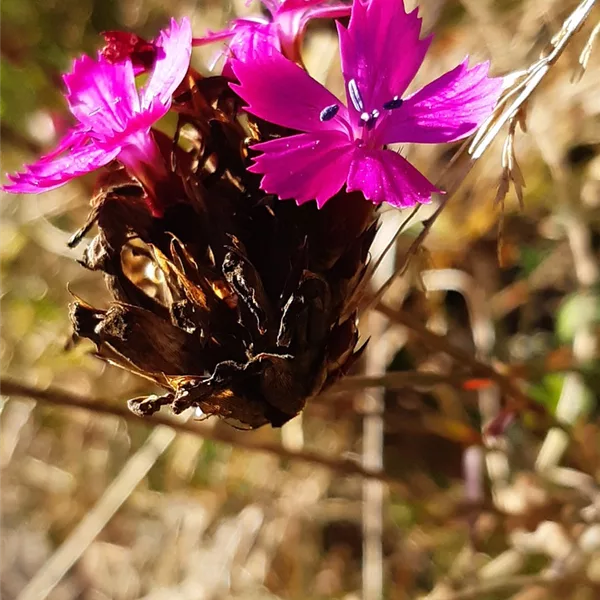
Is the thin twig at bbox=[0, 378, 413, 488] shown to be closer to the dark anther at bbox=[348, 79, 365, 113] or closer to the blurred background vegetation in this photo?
the blurred background vegetation

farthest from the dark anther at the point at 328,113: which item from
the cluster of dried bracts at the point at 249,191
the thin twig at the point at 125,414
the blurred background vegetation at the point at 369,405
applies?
the blurred background vegetation at the point at 369,405

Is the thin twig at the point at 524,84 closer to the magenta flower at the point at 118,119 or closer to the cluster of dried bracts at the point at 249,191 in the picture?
the cluster of dried bracts at the point at 249,191

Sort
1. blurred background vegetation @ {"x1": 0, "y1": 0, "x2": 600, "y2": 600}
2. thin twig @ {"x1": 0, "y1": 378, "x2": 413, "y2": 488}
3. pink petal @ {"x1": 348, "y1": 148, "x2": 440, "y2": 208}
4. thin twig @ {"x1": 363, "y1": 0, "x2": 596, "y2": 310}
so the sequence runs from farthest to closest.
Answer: blurred background vegetation @ {"x1": 0, "y1": 0, "x2": 600, "y2": 600} < thin twig @ {"x1": 0, "y1": 378, "x2": 413, "y2": 488} < thin twig @ {"x1": 363, "y1": 0, "x2": 596, "y2": 310} < pink petal @ {"x1": 348, "y1": 148, "x2": 440, "y2": 208}

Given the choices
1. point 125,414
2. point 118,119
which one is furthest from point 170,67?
→ point 125,414

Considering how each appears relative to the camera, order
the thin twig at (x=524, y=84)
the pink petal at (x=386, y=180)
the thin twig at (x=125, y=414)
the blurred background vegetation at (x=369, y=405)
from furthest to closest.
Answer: the blurred background vegetation at (x=369, y=405), the thin twig at (x=125, y=414), the thin twig at (x=524, y=84), the pink petal at (x=386, y=180)

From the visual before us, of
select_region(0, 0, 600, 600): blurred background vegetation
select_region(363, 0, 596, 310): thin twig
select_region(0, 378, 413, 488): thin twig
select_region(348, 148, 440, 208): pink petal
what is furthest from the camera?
select_region(0, 0, 600, 600): blurred background vegetation

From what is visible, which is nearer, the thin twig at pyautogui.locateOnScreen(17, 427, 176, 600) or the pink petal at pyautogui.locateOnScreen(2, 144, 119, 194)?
the pink petal at pyautogui.locateOnScreen(2, 144, 119, 194)

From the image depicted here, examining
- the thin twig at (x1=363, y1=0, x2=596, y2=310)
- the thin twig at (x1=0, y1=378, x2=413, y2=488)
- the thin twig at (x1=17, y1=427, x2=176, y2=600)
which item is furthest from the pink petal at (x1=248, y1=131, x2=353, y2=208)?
the thin twig at (x1=17, y1=427, x2=176, y2=600)

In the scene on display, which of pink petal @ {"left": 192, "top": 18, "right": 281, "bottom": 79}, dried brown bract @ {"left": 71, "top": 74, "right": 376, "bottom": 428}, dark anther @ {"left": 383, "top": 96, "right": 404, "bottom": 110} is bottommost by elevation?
dried brown bract @ {"left": 71, "top": 74, "right": 376, "bottom": 428}

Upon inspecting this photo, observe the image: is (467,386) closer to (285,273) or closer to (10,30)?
(285,273)
